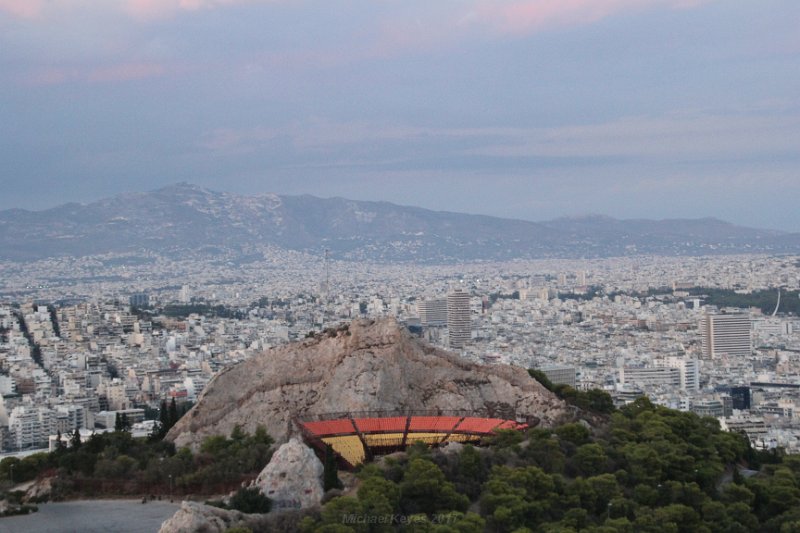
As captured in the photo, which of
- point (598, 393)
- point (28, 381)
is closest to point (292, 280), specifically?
point (28, 381)

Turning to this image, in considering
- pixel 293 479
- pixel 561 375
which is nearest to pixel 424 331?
pixel 561 375

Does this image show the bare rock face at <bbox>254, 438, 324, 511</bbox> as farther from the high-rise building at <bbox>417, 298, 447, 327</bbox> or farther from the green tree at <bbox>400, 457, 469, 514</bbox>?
the high-rise building at <bbox>417, 298, 447, 327</bbox>

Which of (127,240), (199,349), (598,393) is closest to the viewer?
(598,393)

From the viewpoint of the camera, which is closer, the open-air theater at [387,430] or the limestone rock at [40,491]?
the limestone rock at [40,491]

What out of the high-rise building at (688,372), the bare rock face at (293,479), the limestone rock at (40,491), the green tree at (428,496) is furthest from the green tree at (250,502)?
the high-rise building at (688,372)

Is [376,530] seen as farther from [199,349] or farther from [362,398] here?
[199,349]

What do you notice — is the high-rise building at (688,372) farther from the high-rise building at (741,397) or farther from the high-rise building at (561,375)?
the high-rise building at (561,375)

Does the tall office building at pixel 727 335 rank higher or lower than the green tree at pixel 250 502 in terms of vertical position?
lower
